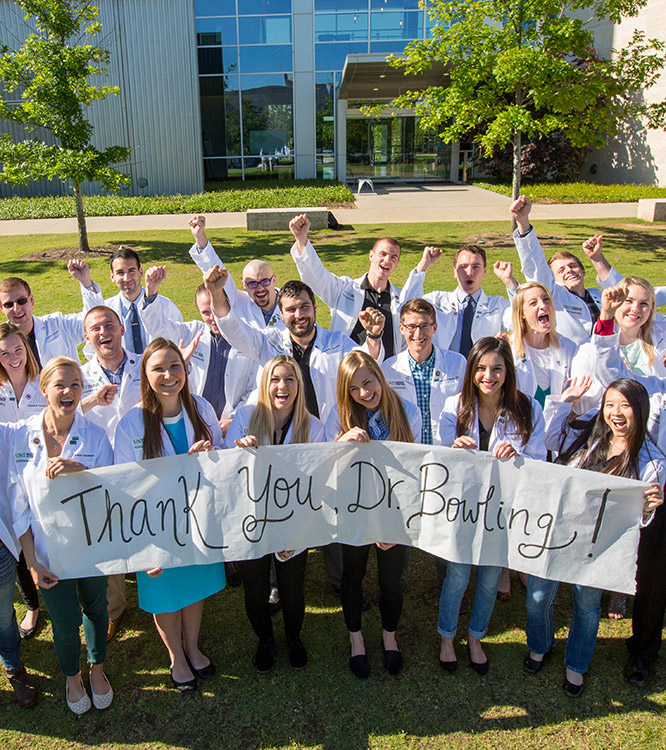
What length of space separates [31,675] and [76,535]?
111cm

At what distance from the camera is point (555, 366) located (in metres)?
4.77

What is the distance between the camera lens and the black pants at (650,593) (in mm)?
3736

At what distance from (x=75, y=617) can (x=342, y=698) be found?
161cm

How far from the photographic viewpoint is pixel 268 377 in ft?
12.4

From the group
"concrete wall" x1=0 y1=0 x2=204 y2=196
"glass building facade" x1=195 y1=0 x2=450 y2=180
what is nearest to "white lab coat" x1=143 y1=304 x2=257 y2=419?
"concrete wall" x1=0 y1=0 x2=204 y2=196

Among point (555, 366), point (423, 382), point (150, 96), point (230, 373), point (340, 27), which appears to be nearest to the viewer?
point (423, 382)

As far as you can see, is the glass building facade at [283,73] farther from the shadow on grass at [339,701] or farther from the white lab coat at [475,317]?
the shadow on grass at [339,701]

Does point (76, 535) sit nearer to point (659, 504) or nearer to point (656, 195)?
point (659, 504)

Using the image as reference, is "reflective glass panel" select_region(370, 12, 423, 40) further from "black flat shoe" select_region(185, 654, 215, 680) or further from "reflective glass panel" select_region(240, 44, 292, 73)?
"black flat shoe" select_region(185, 654, 215, 680)

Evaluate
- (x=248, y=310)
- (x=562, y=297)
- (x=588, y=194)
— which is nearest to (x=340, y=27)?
(x=588, y=194)

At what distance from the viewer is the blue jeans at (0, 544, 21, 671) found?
3529 mm

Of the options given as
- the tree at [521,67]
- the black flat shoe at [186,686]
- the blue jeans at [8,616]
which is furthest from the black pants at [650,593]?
the tree at [521,67]

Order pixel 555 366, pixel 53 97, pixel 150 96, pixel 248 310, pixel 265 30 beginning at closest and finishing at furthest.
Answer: pixel 555 366 → pixel 248 310 → pixel 53 97 → pixel 150 96 → pixel 265 30

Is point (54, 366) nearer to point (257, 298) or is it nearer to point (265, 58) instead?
point (257, 298)
